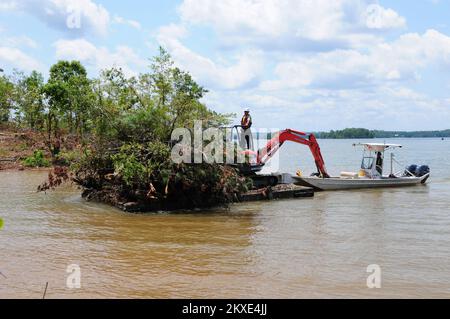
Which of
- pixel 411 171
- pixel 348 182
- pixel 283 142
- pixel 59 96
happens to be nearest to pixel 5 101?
pixel 59 96

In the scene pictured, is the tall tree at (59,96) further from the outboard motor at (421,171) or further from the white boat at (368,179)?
the outboard motor at (421,171)

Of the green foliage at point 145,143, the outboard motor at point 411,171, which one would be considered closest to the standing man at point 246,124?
the green foliage at point 145,143

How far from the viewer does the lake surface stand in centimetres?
816

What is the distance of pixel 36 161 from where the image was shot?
108 ft

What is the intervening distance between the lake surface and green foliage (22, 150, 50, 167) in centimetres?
1569

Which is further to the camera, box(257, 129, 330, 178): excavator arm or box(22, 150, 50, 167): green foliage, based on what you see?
box(22, 150, 50, 167): green foliage

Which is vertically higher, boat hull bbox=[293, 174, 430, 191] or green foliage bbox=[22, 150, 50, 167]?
green foliage bbox=[22, 150, 50, 167]

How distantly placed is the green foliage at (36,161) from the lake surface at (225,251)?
51.5 ft

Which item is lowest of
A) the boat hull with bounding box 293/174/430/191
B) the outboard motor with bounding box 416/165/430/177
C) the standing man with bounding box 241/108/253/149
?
the boat hull with bounding box 293/174/430/191

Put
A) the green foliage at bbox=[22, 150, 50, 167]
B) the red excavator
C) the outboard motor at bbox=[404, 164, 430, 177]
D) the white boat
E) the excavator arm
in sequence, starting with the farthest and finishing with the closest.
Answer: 1. the green foliage at bbox=[22, 150, 50, 167]
2. the outboard motor at bbox=[404, 164, 430, 177]
3. the white boat
4. the excavator arm
5. the red excavator

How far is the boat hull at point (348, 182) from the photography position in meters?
23.0

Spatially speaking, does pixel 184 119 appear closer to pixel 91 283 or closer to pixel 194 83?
pixel 194 83

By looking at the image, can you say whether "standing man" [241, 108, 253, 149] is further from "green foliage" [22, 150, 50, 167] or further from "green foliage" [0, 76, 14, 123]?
"green foliage" [0, 76, 14, 123]

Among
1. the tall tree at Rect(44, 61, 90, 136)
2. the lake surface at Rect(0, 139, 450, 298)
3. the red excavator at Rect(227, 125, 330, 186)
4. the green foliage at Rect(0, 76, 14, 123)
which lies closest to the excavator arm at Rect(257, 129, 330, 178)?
the red excavator at Rect(227, 125, 330, 186)
